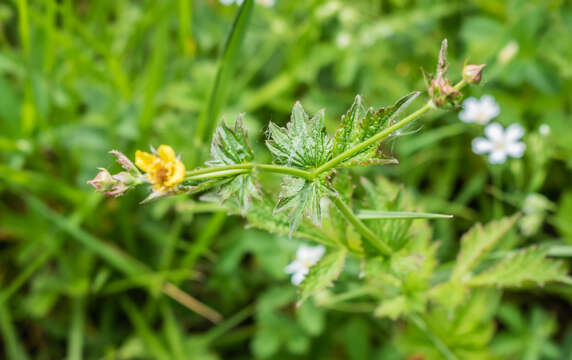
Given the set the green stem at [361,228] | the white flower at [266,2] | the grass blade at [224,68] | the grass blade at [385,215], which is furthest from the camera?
the white flower at [266,2]

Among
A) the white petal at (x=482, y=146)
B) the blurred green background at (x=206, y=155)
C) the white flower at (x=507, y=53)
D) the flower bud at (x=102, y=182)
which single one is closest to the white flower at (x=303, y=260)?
the blurred green background at (x=206, y=155)

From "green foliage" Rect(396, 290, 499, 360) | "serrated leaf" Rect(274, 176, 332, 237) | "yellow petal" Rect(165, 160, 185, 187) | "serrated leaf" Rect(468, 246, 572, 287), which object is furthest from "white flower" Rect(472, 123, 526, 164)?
"yellow petal" Rect(165, 160, 185, 187)

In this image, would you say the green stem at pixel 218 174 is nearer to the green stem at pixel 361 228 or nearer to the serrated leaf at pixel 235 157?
the serrated leaf at pixel 235 157

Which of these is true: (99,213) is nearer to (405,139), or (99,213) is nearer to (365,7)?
(405,139)

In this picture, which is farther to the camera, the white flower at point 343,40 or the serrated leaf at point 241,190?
the white flower at point 343,40

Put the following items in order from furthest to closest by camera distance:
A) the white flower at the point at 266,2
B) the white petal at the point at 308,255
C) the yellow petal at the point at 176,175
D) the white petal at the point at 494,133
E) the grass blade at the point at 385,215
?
the white flower at the point at 266,2
the white petal at the point at 494,133
the white petal at the point at 308,255
the grass blade at the point at 385,215
the yellow petal at the point at 176,175

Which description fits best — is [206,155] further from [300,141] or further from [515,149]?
[515,149]

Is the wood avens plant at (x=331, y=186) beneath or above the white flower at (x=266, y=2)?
beneath

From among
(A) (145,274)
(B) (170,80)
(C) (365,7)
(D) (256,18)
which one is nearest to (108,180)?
(A) (145,274)
